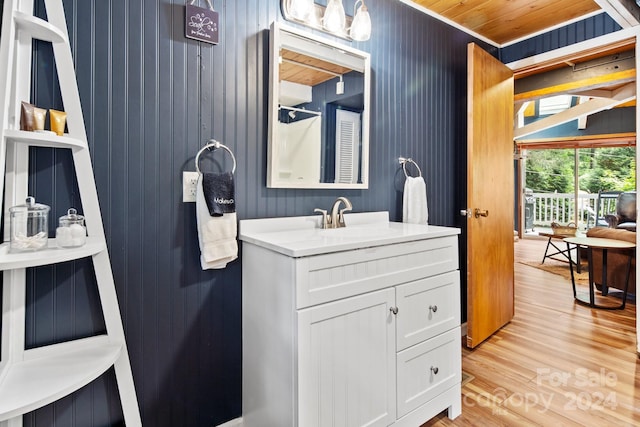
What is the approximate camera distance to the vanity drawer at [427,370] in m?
1.57

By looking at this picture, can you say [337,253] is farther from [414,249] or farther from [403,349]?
[403,349]

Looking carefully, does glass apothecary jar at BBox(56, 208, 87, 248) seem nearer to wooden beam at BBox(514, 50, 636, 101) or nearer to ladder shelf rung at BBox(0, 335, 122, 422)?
ladder shelf rung at BBox(0, 335, 122, 422)

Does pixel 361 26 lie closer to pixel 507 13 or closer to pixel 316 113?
pixel 316 113

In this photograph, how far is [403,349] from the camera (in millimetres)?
1565

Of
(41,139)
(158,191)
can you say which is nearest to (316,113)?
(158,191)

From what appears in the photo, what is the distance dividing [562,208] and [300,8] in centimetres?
819

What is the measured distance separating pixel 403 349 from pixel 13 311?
142 cm

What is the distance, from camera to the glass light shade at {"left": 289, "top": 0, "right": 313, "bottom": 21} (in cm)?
174

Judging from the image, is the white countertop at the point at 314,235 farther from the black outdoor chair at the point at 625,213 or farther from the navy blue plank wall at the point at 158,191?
the black outdoor chair at the point at 625,213

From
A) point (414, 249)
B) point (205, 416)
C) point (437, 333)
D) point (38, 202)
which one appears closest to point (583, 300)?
point (437, 333)

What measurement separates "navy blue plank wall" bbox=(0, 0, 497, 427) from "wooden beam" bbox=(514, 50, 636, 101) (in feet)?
9.86

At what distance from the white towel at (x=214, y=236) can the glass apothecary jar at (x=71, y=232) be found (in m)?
0.40

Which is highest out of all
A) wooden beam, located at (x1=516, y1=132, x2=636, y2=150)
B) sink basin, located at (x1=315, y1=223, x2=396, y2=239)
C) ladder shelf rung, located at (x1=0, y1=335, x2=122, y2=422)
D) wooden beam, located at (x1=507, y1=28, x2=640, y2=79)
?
wooden beam, located at (x1=516, y1=132, x2=636, y2=150)

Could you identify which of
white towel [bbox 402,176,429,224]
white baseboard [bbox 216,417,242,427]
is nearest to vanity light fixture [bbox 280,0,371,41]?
white towel [bbox 402,176,429,224]
